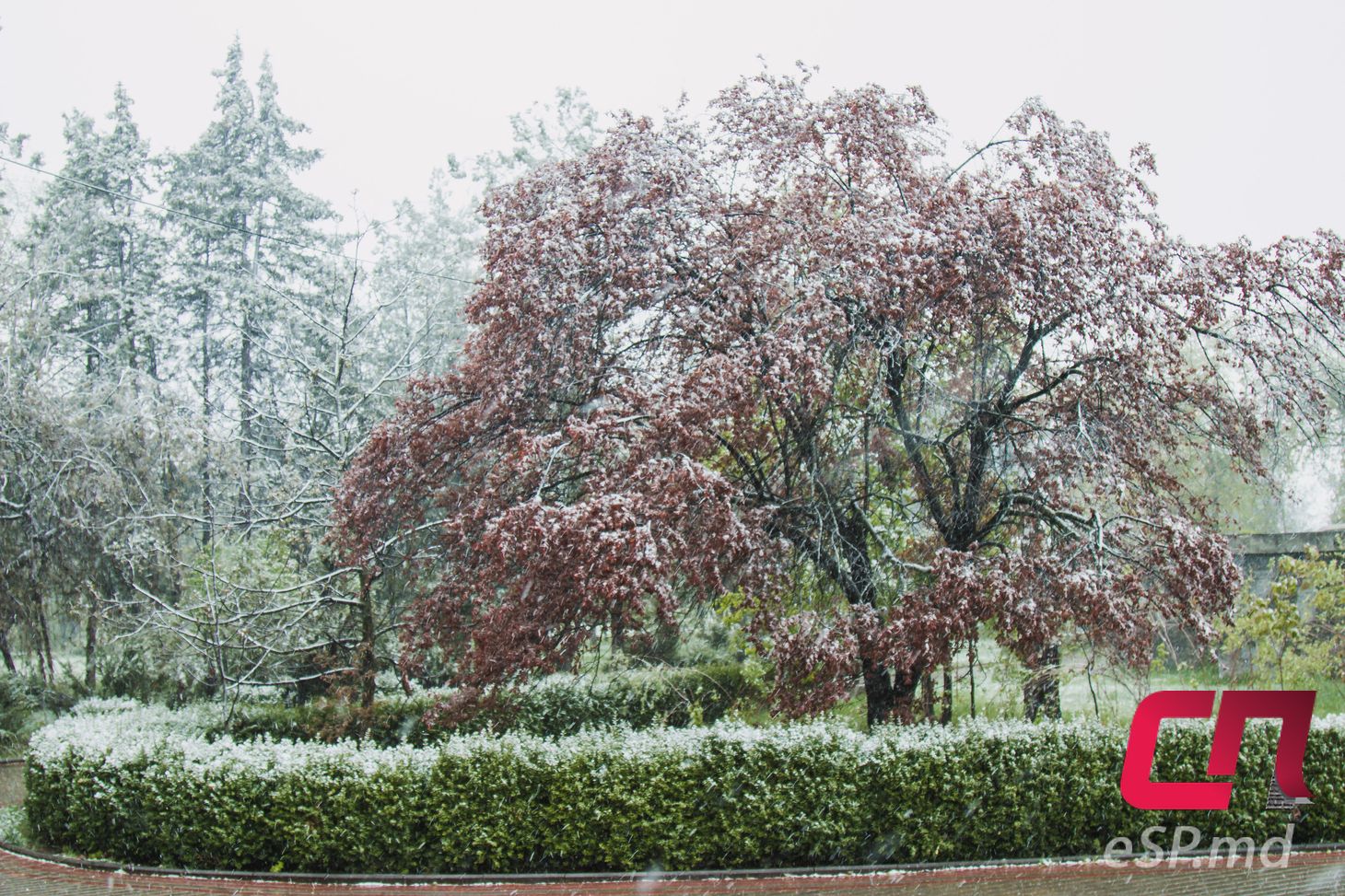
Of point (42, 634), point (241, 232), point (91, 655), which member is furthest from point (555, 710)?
point (241, 232)

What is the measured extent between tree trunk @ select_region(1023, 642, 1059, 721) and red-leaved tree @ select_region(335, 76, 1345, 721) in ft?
3.27

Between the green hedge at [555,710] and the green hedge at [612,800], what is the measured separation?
1563 mm

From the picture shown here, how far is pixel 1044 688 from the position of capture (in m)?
10.6

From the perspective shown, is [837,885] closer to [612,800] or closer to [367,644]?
[612,800]

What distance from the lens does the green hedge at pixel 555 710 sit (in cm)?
1078

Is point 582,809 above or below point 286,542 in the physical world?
below

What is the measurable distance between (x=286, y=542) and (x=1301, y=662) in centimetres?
1194

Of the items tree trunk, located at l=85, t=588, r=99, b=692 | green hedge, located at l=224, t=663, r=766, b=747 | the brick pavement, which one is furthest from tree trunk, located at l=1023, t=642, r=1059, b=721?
tree trunk, located at l=85, t=588, r=99, b=692

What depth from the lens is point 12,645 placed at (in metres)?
19.1

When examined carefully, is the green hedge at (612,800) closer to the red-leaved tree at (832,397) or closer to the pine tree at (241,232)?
the red-leaved tree at (832,397)

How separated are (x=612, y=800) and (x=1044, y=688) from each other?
16.1 feet

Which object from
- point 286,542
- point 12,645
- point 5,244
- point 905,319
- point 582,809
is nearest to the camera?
point 582,809

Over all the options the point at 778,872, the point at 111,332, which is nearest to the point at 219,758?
the point at 778,872

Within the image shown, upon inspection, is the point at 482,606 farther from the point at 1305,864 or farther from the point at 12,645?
the point at 12,645
